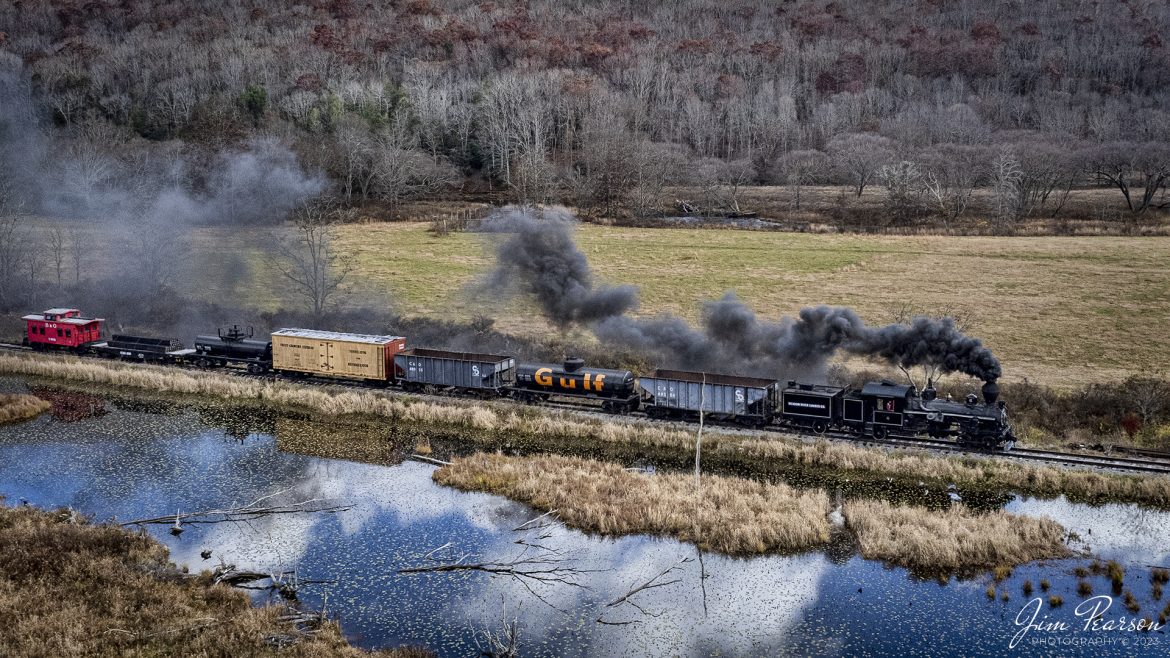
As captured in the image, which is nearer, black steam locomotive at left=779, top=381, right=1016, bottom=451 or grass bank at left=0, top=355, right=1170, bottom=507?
grass bank at left=0, top=355, right=1170, bottom=507

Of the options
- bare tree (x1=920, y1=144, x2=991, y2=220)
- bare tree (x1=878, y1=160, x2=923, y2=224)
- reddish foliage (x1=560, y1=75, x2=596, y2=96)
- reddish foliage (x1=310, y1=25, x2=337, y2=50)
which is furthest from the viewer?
reddish foliage (x1=310, y1=25, x2=337, y2=50)

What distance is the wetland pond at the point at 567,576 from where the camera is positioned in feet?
82.5

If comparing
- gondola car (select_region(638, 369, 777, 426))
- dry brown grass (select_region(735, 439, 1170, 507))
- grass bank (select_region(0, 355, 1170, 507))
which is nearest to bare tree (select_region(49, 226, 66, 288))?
grass bank (select_region(0, 355, 1170, 507))

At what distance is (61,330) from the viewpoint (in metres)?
58.7

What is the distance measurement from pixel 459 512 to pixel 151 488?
42.6 ft

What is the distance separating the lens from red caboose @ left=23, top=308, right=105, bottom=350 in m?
58.4

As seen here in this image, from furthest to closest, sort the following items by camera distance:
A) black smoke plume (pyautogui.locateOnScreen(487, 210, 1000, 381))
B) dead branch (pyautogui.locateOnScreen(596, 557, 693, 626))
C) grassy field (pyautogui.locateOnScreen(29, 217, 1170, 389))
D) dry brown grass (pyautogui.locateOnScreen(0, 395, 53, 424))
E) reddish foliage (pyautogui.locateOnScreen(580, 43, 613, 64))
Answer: reddish foliage (pyautogui.locateOnScreen(580, 43, 613, 64))
grassy field (pyautogui.locateOnScreen(29, 217, 1170, 389))
dry brown grass (pyautogui.locateOnScreen(0, 395, 53, 424))
black smoke plume (pyautogui.locateOnScreen(487, 210, 1000, 381))
dead branch (pyautogui.locateOnScreen(596, 557, 693, 626))

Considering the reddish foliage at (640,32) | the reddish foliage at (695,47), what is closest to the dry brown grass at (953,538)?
the reddish foliage at (695,47)

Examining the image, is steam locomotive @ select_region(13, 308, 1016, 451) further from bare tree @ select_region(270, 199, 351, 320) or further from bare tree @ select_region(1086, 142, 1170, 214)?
bare tree @ select_region(1086, 142, 1170, 214)

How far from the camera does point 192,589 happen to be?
2720 cm

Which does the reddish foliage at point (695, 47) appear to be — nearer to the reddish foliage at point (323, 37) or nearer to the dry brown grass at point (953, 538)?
the reddish foliage at point (323, 37)

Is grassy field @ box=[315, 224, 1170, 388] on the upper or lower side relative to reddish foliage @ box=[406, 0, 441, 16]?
lower

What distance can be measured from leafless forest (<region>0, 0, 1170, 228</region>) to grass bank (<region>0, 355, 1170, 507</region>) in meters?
21.2

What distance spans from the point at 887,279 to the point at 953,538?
39.2 meters
